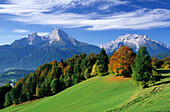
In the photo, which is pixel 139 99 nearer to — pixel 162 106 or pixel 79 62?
pixel 162 106

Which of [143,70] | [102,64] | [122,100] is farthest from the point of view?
[102,64]

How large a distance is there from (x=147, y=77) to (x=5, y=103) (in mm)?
100010

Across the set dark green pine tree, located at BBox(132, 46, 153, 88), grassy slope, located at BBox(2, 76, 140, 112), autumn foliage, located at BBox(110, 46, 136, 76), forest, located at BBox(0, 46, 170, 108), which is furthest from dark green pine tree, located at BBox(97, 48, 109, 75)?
dark green pine tree, located at BBox(132, 46, 153, 88)

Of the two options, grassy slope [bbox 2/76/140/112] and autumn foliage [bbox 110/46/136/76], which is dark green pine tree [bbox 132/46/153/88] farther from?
autumn foliage [bbox 110/46/136/76]

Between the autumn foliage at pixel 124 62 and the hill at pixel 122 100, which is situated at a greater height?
the autumn foliage at pixel 124 62

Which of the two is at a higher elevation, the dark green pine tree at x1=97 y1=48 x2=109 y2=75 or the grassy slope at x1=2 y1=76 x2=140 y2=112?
the dark green pine tree at x1=97 y1=48 x2=109 y2=75

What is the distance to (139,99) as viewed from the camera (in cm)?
3009

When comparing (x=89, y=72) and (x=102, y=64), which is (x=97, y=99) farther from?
(x=89, y=72)

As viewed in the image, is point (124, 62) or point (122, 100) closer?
point (122, 100)

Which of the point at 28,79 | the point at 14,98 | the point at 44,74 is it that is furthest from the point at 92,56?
the point at 14,98

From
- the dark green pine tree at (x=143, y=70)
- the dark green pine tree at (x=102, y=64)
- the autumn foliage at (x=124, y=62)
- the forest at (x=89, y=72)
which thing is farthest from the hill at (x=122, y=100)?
the dark green pine tree at (x=102, y=64)

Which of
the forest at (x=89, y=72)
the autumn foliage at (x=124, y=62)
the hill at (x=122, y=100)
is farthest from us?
the autumn foliage at (x=124, y=62)

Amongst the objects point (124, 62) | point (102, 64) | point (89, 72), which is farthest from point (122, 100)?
point (89, 72)

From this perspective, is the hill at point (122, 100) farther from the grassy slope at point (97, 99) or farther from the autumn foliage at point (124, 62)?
the autumn foliage at point (124, 62)
